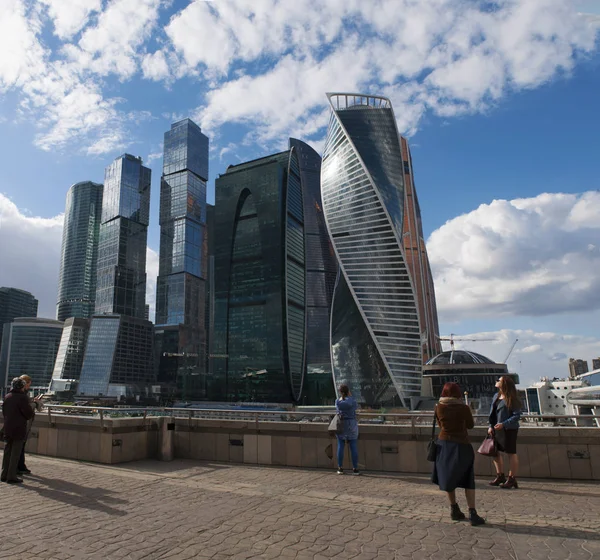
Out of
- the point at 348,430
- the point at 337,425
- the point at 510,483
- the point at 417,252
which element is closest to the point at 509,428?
the point at 510,483

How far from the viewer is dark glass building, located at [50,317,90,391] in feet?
550

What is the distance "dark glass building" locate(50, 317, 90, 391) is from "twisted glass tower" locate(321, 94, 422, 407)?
10850 centimetres

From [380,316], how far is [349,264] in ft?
40.7

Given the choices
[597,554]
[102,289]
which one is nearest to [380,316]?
[597,554]

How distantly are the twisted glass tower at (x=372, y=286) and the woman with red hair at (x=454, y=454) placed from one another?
→ 91.5 metres

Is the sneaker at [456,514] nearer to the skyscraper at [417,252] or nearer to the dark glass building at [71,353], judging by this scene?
the skyscraper at [417,252]

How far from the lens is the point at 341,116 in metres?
114

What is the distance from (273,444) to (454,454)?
6095mm

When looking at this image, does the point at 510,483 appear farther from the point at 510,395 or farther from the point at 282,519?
the point at 282,519

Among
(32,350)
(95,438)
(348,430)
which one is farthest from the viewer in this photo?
(32,350)

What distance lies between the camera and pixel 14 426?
9359 millimetres

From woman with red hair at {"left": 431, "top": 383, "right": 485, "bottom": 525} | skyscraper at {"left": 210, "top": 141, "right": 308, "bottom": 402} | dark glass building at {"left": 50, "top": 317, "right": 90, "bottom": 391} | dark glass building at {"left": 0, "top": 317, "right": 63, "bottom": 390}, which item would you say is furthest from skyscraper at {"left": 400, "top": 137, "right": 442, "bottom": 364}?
dark glass building at {"left": 0, "top": 317, "right": 63, "bottom": 390}

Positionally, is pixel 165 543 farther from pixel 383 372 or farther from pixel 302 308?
pixel 302 308

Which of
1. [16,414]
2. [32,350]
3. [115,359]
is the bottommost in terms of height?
[16,414]
